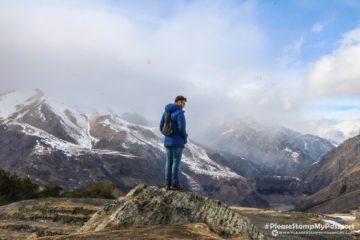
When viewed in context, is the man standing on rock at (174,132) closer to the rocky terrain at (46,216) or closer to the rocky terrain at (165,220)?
the rocky terrain at (165,220)

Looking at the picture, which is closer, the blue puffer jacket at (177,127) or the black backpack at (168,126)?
the blue puffer jacket at (177,127)

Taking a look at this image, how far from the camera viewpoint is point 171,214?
72.7 feet

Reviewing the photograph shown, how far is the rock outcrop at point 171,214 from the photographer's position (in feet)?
71.2

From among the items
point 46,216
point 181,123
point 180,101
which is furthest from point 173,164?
point 46,216

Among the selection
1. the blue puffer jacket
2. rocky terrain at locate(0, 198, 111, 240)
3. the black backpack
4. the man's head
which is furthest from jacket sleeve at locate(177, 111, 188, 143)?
rocky terrain at locate(0, 198, 111, 240)

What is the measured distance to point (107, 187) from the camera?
247 feet

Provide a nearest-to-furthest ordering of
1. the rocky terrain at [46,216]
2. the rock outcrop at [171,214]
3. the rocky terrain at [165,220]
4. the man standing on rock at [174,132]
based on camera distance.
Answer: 1. the rocky terrain at [165,220]
2. the rock outcrop at [171,214]
3. the man standing on rock at [174,132]
4. the rocky terrain at [46,216]

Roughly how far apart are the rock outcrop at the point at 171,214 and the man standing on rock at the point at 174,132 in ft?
4.72

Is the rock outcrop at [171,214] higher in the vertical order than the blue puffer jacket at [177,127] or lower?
lower

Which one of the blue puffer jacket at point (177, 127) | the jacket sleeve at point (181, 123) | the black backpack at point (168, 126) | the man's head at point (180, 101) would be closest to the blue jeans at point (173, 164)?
the blue puffer jacket at point (177, 127)

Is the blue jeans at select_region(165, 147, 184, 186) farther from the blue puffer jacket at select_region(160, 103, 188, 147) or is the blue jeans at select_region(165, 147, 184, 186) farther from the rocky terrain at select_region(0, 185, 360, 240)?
the rocky terrain at select_region(0, 185, 360, 240)

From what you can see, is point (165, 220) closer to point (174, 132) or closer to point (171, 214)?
point (171, 214)

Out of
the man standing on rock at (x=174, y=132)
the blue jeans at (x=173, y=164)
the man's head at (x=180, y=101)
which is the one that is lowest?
the blue jeans at (x=173, y=164)

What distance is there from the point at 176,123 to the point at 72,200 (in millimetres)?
29335
